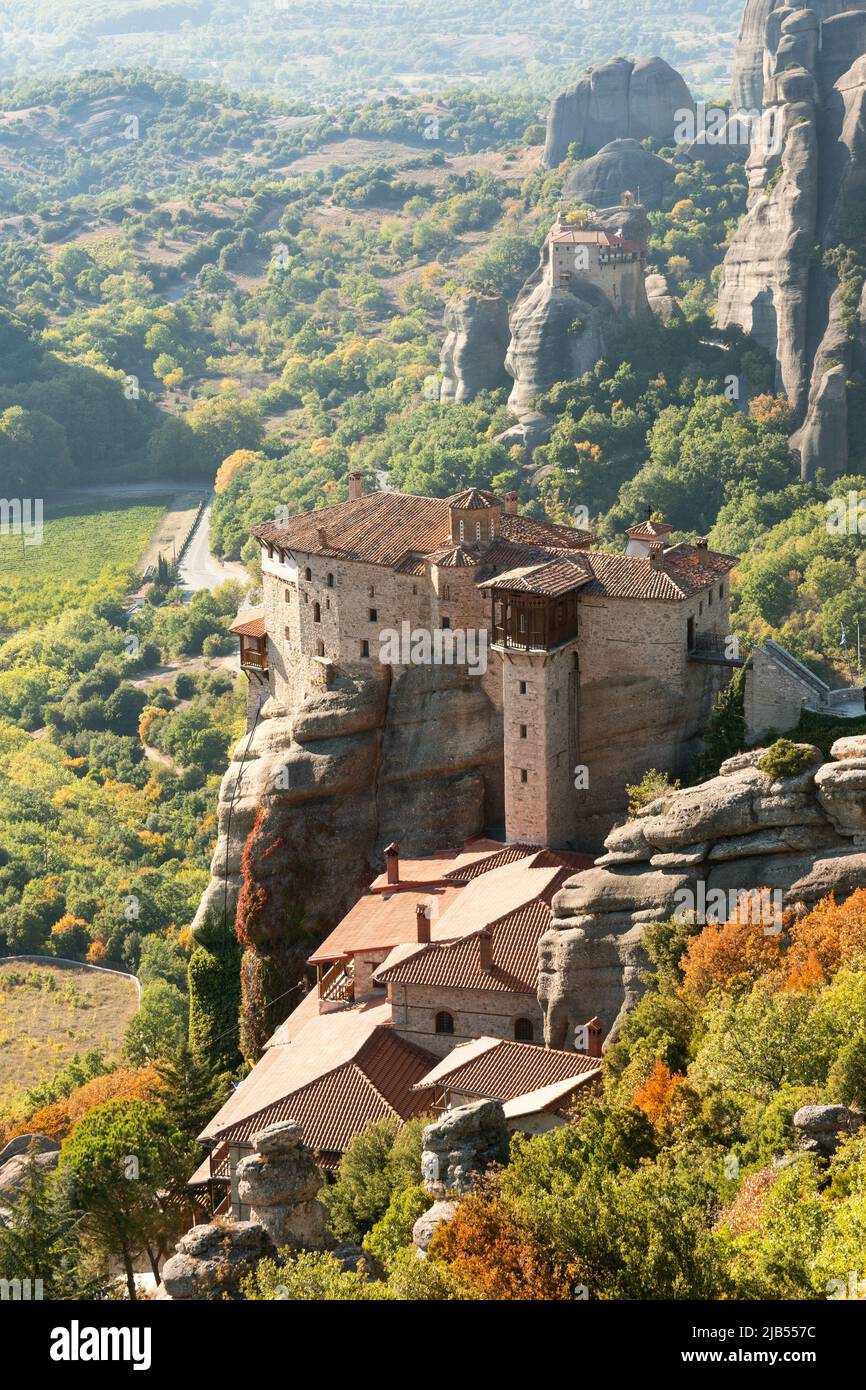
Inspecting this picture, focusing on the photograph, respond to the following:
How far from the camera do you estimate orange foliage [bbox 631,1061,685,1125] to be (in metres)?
34.7

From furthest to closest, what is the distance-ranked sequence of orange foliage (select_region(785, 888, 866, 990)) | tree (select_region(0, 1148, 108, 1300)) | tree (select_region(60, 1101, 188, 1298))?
tree (select_region(60, 1101, 188, 1298)), orange foliage (select_region(785, 888, 866, 990)), tree (select_region(0, 1148, 108, 1300))

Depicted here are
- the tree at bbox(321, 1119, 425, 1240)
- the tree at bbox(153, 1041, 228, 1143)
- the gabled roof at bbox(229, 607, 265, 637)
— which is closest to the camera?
the tree at bbox(321, 1119, 425, 1240)

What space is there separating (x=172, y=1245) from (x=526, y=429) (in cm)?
6800

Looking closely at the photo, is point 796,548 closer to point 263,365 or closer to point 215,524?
point 215,524

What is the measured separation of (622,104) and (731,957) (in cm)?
13362

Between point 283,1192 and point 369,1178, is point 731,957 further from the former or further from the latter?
point 283,1192

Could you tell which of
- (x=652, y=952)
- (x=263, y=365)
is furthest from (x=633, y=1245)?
(x=263, y=365)

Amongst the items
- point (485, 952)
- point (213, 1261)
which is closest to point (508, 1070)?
point (485, 952)

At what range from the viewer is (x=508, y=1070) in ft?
133

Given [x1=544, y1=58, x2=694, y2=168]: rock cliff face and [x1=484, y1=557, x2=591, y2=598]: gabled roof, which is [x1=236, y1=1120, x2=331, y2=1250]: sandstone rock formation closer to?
[x1=484, y1=557, x2=591, y2=598]: gabled roof

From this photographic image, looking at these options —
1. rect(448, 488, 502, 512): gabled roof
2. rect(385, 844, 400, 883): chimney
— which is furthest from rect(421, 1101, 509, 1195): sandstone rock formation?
rect(448, 488, 502, 512): gabled roof

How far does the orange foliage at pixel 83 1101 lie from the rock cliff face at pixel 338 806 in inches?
208

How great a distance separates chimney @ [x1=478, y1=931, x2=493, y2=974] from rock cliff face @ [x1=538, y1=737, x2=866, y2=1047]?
117 centimetres

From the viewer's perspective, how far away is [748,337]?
107688mm
